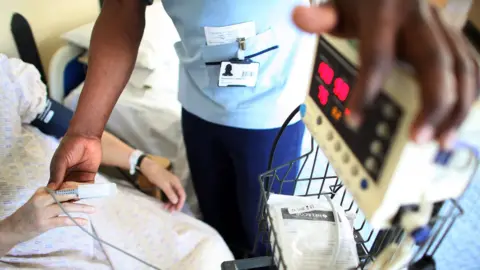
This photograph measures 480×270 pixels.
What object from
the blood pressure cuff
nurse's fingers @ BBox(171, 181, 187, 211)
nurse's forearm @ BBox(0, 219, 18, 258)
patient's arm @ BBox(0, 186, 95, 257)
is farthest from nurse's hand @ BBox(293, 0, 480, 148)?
the blood pressure cuff

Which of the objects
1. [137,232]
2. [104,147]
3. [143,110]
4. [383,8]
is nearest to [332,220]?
[383,8]

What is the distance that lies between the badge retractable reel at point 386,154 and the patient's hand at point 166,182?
2.82ft

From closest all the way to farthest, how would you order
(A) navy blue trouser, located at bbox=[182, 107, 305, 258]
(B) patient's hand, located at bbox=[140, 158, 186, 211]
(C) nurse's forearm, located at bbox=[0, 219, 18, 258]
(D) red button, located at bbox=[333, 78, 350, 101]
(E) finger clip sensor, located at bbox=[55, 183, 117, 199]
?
1. (D) red button, located at bbox=[333, 78, 350, 101]
2. (E) finger clip sensor, located at bbox=[55, 183, 117, 199]
3. (C) nurse's forearm, located at bbox=[0, 219, 18, 258]
4. (A) navy blue trouser, located at bbox=[182, 107, 305, 258]
5. (B) patient's hand, located at bbox=[140, 158, 186, 211]

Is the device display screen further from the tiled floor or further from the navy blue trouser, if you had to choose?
the tiled floor

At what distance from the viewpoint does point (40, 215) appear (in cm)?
82

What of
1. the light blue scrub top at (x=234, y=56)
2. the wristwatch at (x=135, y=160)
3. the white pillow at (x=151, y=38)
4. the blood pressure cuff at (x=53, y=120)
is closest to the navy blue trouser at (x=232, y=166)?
the light blue scrub top at (x=234, y=56)

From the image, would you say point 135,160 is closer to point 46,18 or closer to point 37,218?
point 37,218

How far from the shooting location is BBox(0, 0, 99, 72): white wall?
4.83 ft

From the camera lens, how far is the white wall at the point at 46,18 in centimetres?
147

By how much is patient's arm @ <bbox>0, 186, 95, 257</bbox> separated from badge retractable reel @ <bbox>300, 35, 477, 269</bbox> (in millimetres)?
543

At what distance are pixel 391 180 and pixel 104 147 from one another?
1136 millimetres

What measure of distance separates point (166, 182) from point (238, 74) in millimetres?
516

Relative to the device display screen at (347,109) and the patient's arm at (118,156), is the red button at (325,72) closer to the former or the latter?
the device display screen at (347,109)

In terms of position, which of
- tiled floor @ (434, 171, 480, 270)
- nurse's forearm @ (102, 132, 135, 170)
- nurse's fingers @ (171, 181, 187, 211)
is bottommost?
tiled floor @ (434, 171, 480, 270)
